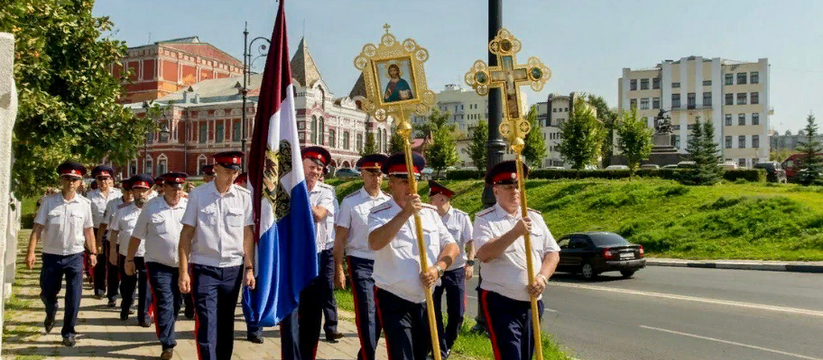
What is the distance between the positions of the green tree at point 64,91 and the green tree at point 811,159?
3007 centimetres

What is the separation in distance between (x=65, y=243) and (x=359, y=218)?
12.3 feet

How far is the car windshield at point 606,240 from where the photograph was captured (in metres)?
19.0

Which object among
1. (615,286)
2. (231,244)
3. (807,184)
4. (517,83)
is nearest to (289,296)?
(231,244)

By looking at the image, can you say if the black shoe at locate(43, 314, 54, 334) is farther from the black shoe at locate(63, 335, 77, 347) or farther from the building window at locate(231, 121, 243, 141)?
the building window at locate(231, 121, 243, 141)

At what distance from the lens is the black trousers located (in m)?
5.28

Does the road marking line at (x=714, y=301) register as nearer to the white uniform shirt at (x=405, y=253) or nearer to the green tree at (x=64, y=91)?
the white uniform shirt at (x=405, y=253)

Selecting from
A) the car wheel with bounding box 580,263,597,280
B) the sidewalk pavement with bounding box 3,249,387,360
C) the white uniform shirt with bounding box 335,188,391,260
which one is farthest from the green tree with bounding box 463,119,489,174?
the white uniform shirt with bounding box 335,188,391,260

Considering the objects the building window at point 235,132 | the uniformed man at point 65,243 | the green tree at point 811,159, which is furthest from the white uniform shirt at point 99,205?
the building window at point 235,132

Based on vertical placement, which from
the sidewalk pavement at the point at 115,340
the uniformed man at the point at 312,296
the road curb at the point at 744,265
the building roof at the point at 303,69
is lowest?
the road curb at the point at 744,265

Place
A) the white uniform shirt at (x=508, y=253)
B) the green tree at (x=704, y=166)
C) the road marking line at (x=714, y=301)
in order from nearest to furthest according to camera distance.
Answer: the white uniform shirt at (x=508, y=253)
the road marking line at (x=714, y=301)
the green tree at (x=704, y=166)

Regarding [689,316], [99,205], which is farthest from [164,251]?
[689,316]

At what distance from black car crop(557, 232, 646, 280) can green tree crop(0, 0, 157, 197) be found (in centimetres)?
1060

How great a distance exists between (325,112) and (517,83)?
6214 cm

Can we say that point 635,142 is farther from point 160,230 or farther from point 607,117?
point 607,117
